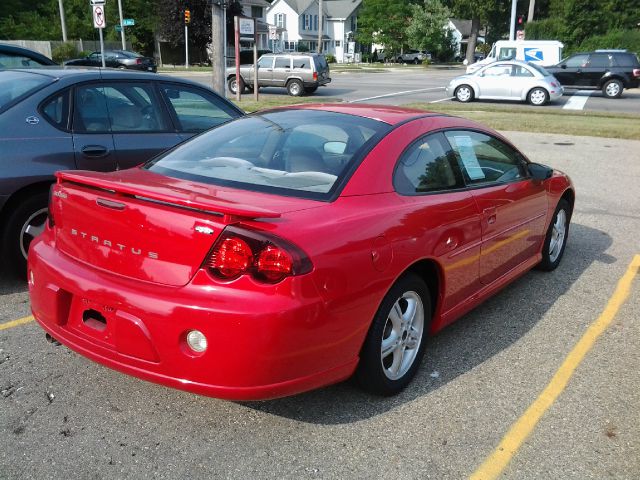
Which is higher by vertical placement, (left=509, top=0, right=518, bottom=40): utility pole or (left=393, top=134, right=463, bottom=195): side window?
(left=509, top=0, right=518, bottom=40): utility pole

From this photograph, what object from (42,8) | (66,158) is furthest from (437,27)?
(66,158)

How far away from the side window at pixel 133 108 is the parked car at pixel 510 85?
1971 cm

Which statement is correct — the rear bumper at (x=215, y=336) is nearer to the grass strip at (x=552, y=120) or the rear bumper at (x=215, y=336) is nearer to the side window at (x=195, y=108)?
the side window at (x=195, y=108)

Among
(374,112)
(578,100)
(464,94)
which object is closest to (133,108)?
(374,112)

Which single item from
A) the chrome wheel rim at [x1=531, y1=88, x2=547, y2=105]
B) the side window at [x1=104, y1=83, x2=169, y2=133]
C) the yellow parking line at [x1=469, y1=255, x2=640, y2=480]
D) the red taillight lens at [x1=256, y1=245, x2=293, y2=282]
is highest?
the side window at [x1=104, y1=83, x2=169, y2=133]

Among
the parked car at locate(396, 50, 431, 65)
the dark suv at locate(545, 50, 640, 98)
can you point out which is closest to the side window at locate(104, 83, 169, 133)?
the dark suv at locate(545, 50, 640, 98)

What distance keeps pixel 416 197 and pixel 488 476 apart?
4.78 ft

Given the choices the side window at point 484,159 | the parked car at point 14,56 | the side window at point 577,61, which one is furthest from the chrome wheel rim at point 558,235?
the side window at point 577,61

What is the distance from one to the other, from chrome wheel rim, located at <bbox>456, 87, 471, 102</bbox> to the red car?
67.0 ft

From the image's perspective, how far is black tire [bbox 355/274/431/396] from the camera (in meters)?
3.08

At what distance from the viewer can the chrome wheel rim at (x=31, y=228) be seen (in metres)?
4.61

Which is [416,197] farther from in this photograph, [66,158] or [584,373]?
[66,158]

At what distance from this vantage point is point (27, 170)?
450cm

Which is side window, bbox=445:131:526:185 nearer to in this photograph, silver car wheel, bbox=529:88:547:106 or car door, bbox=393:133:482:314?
car door, bbox=393:133:482:314
